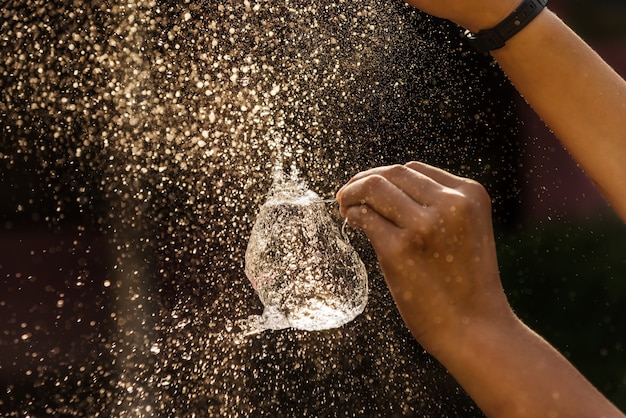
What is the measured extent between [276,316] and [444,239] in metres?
0.50

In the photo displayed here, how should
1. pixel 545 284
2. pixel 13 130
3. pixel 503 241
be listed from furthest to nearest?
1. pixel 545 284
2. pixel 503 241
3. pixel 13 130

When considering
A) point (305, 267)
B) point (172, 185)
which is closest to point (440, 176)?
point (305, 267)

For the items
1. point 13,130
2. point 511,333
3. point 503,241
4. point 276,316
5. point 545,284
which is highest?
point 511,333

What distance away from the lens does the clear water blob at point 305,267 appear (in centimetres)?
83

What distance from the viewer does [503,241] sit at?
1881 millimetres

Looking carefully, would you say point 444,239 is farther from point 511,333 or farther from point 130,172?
point 130,172

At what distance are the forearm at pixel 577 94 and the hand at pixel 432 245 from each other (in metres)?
0.13

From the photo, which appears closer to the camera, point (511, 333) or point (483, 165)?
point (511, 333)

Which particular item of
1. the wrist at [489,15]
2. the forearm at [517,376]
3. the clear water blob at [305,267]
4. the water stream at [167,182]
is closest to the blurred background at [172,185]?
the water stream at [167,182]

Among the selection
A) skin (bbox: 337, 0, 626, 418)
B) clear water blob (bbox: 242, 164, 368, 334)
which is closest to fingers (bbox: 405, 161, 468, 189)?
skin (bbox: 337, 0, 626, 418)

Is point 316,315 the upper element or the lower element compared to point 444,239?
lower

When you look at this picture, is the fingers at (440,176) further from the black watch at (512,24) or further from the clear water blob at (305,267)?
the clear water blob at (305,267)

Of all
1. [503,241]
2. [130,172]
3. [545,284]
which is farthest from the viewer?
[545,284]

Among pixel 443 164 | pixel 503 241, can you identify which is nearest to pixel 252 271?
pixel 443 164
